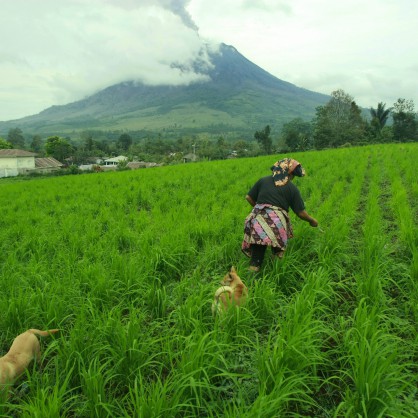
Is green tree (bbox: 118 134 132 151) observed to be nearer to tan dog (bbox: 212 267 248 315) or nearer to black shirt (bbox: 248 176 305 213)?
black shirt (bbox: 248 176 305 213)

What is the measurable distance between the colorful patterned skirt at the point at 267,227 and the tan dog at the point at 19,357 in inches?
77.4

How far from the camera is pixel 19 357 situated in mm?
1956

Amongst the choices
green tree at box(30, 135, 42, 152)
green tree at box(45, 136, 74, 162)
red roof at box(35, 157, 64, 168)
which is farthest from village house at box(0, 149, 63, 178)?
green tree at box(30, 135, 42, 152)

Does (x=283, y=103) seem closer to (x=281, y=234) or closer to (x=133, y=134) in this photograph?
(x=133, y=134)

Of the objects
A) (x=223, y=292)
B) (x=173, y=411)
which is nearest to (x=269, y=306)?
(x=223, y=292)

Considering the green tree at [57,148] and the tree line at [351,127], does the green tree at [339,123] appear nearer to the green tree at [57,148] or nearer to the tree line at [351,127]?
the tree line at [351,127]

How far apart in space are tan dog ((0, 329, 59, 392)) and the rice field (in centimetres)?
8

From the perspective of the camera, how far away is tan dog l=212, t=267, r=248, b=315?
2.32 metres

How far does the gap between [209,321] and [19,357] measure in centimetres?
126

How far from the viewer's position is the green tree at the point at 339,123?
36.0 meters

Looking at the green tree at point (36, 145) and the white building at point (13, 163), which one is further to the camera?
the green tree at point (36, 145)

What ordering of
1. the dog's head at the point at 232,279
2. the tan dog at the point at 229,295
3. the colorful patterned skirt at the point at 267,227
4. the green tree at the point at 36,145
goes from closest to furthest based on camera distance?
1. the tan dog at the point at 229,295
2. the dog's head at the point at 232,279
3. the colorful patterned skirt at the point at 267,227
4. the green tree at the point at 36,145

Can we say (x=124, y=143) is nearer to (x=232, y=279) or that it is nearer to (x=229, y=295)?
(x=232, y=279)

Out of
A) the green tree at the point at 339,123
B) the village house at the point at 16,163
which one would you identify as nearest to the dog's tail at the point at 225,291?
the green tree at the point at 339,123
